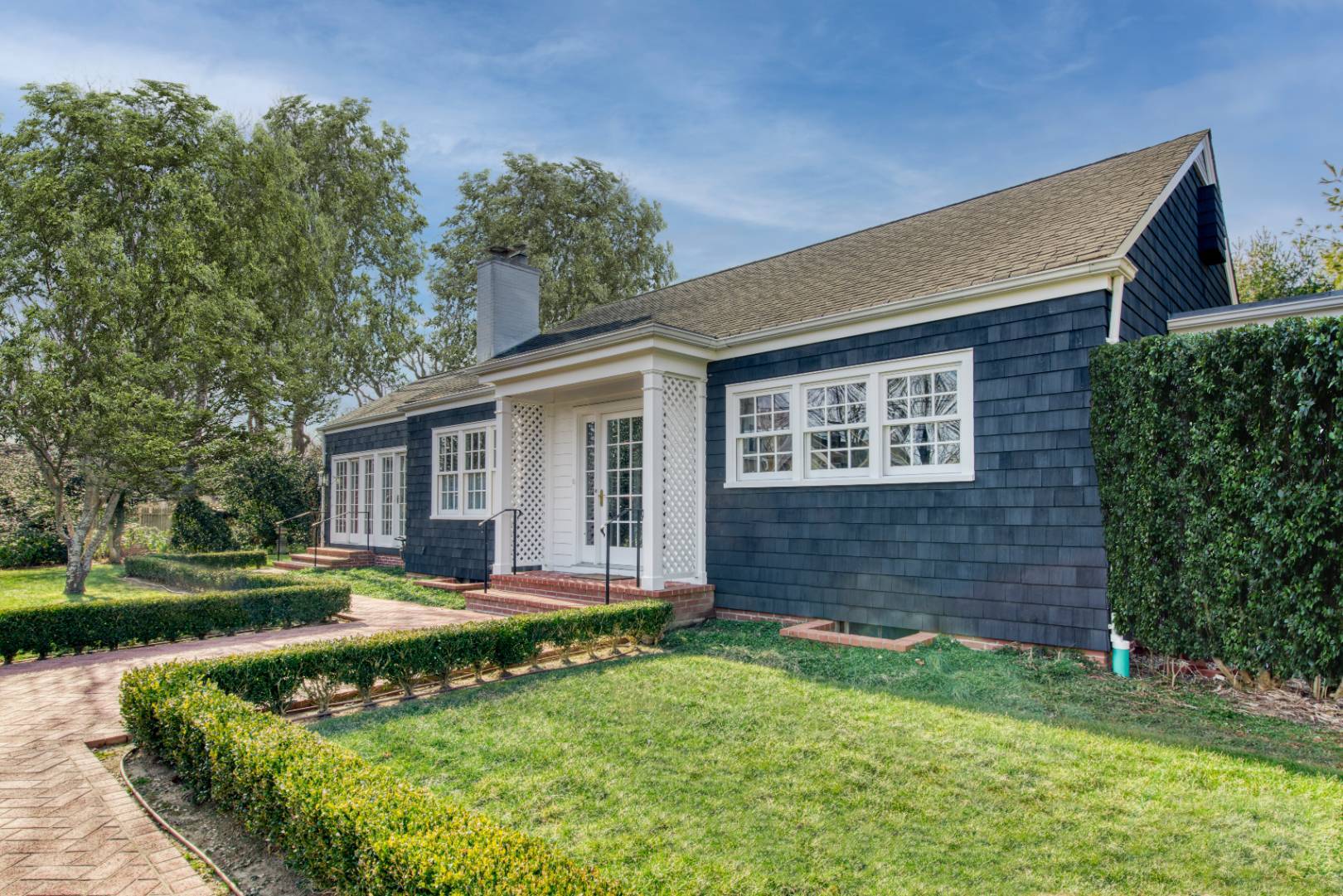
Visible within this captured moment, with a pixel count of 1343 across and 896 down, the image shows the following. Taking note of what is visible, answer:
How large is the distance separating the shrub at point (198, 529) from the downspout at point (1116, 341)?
66.3ft

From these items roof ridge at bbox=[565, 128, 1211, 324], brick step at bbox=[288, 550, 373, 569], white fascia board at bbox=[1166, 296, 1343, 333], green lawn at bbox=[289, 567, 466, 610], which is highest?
roof ridge at bbox=[565, 128, 1211, 324]

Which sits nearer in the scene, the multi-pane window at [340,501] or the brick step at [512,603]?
the brick step at [512,603]

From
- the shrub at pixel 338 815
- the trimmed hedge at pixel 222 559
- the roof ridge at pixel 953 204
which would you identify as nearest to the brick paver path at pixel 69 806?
the shrub at pixel 338 815

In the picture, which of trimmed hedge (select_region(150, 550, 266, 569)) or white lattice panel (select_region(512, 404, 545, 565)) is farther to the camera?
trimmed hedge (select_region(150, 550, 266, 569))

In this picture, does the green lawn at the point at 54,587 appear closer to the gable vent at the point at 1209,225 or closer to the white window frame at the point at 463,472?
the white window frame at the point at 463,472

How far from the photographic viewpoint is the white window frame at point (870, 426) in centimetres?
729

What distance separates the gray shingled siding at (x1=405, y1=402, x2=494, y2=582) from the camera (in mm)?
13359

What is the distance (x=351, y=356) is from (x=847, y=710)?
2641 centimetres

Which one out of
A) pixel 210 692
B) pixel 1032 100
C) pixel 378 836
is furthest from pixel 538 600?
pixel 1032 100

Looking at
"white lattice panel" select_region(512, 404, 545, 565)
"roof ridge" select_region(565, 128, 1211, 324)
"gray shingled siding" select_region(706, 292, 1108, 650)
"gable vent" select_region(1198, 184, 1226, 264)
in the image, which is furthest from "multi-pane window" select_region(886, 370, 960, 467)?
"white lattice panel" select_region(512, 404, 545, 565)

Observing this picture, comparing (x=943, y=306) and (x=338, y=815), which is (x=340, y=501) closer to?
(x=943, y=306)

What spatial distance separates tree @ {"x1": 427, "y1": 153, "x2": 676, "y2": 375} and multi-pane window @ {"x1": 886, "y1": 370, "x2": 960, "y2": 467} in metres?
21.8

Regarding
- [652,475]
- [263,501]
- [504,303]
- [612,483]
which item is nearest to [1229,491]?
[652,475]

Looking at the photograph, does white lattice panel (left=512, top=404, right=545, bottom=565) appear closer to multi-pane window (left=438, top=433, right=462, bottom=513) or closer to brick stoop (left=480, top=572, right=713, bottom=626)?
brick stoop (left=480, top=572, right=713, bottom=626)
